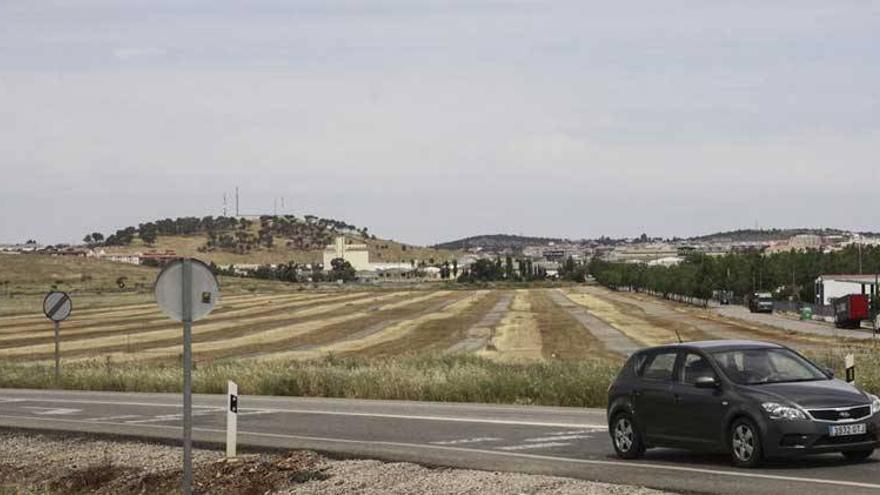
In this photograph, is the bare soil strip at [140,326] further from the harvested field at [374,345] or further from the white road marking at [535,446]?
the white road marking at [535,446]

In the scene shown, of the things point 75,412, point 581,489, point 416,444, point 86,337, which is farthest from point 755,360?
point 86,337

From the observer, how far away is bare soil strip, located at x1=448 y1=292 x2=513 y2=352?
2717 inches

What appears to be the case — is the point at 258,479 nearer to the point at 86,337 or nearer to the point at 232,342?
the point at 232,342

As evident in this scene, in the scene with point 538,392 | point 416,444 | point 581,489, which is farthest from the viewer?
point 538,392

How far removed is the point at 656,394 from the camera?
1669 cm

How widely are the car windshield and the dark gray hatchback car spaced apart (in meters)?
0.01

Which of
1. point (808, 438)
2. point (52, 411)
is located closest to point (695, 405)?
point (808, 438)

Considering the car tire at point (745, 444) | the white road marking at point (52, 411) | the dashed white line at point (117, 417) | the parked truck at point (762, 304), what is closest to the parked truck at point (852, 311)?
the parked truck at point (762, 304)

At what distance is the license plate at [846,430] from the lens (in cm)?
1451

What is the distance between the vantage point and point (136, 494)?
18.1 metres

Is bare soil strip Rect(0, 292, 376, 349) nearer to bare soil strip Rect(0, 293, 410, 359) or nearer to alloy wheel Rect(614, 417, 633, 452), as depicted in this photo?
bare soil strip Rect(0, 293, 410, 359)

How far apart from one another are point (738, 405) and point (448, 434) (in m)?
7.17

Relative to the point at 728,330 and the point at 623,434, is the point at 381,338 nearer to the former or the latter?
the point at 728,330

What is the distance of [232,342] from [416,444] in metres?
57.6
